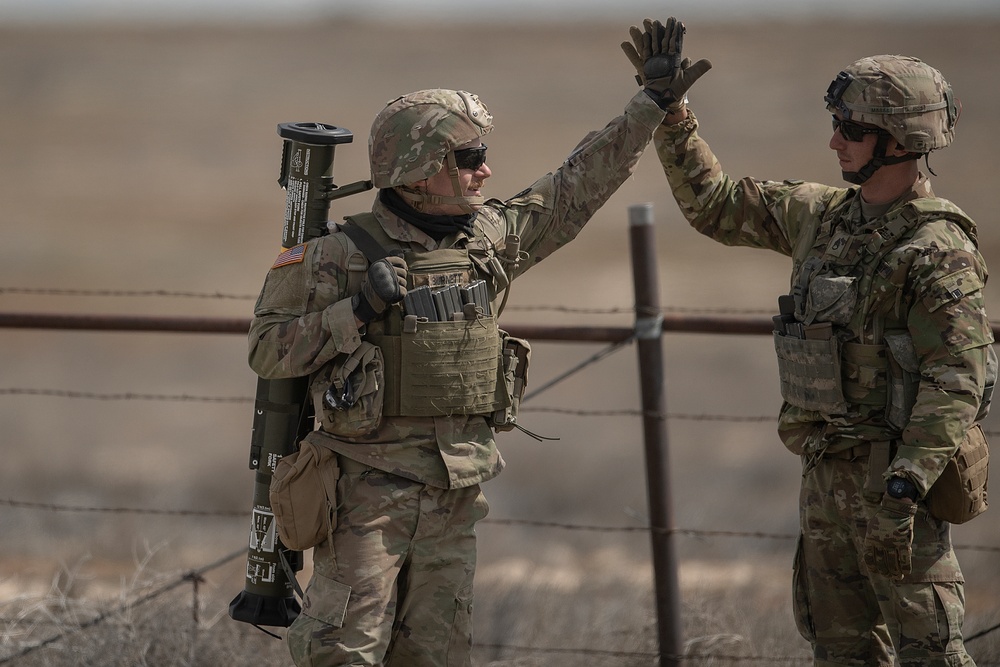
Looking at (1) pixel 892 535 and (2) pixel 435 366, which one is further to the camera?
(2) pixel 435 366

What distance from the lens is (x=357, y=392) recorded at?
3738 mm

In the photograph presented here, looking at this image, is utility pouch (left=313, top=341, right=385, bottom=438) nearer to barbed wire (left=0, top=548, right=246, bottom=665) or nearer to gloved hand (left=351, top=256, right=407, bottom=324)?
gloved hand (left=351, top=256, right=407, bottom=324)

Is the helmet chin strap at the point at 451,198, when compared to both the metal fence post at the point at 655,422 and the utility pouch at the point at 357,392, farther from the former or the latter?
the metal fence post at the point at 655,422

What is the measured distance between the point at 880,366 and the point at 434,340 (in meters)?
1.38

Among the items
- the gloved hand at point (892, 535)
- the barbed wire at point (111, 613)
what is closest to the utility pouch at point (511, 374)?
the gloved hand at point (892, 535)

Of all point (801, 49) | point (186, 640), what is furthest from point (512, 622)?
point (801, 49)

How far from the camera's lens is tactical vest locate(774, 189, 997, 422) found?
3.78 meters

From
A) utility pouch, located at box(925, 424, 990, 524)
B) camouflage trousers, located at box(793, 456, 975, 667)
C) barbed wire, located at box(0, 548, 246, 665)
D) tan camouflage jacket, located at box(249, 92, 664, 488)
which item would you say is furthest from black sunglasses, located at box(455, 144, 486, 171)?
barbed wire, located at box(0, 548, 246, 665)

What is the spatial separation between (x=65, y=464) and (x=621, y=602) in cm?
769

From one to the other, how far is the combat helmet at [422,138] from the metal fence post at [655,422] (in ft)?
3.52

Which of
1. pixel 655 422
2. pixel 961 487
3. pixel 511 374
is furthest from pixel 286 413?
pixel 961 487

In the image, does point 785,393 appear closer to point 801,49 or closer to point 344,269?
point 344,269

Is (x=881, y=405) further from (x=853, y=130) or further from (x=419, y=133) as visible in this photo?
(x=419, y=133)

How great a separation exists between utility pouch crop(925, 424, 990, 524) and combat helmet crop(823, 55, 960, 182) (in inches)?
35.5
